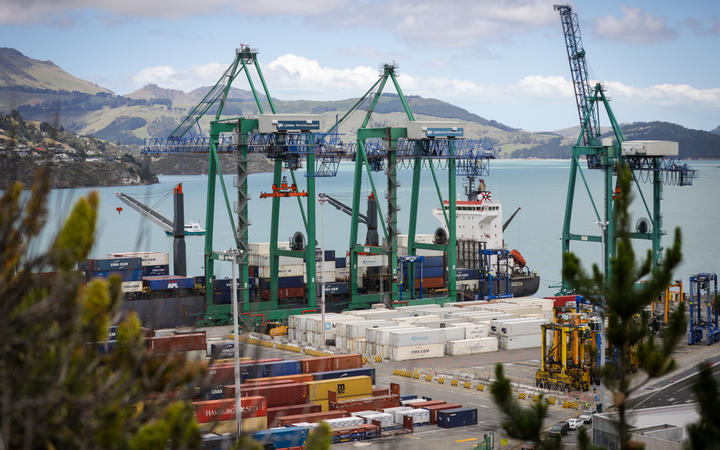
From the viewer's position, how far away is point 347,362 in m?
37.5

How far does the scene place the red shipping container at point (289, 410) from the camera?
99.1 ft

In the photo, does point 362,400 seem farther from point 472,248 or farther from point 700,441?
point 472,248

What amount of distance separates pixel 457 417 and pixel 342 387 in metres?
4.48

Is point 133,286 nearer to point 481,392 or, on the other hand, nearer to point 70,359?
point 481,392

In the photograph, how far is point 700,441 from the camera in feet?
34.0

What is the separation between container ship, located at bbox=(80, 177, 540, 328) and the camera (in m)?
51.2

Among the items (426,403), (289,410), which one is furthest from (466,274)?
(289,410)

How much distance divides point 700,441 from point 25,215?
7750 mm

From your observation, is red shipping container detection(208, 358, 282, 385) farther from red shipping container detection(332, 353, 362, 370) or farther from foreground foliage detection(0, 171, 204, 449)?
red shipping container detection(332, 353, 362, 370)

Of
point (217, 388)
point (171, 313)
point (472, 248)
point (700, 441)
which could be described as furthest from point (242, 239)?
point (700, 441)

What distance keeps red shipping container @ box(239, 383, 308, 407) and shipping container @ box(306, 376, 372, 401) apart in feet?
0.98

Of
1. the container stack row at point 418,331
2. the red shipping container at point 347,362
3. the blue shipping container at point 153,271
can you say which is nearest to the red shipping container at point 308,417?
the red shipping container at point 347,362

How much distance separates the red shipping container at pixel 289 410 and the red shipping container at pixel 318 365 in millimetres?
4480

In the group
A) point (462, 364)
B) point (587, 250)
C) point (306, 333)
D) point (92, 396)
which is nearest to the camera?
point (92, 396)
